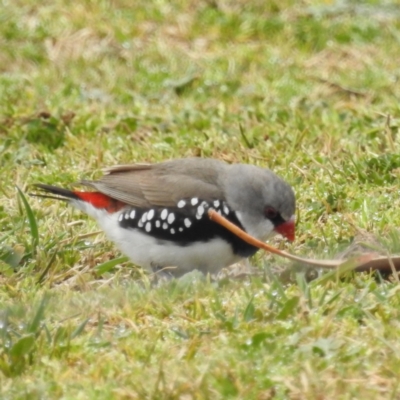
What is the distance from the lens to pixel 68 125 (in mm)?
7695

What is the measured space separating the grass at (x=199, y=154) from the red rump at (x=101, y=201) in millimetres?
219

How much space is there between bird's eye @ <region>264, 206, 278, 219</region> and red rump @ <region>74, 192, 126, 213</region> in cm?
80

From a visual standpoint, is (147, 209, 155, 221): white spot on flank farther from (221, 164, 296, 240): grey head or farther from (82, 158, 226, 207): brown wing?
(221, 164, 296, 240): grey head

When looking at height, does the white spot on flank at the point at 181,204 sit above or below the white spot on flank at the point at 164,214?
above

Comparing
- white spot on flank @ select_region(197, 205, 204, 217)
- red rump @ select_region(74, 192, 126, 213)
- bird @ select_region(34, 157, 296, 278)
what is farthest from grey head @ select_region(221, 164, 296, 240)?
red rump @ select_region(74, 192, 126, 213)

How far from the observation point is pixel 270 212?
5352 millimetres

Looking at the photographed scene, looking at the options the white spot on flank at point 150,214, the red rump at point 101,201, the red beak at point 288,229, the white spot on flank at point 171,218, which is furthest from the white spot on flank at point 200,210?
the red rump at point 101,201

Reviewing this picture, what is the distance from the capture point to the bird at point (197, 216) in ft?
17.2

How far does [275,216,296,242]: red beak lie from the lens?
5371 millimetres

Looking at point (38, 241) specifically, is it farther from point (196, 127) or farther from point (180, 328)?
point (196, 127)

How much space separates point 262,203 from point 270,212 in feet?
0.20

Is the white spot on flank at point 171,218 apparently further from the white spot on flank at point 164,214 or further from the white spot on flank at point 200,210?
the white spot on flank at point 200,210

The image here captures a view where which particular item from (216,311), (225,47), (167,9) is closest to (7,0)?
(167,9)

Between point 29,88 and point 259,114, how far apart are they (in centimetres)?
205
